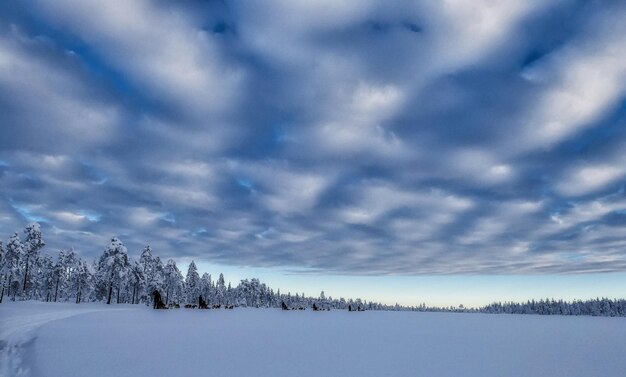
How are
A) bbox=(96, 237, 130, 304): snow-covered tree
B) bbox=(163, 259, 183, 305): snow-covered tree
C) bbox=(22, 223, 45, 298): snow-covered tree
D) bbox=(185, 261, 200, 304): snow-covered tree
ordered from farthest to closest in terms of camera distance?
bbox=(185, 261, 200, 304): snow-covered tree, bbox=(163, 259, 183, 305): snow-covered tree, bbox=(96, 237, 130, 304): snow-covered tree, bbox=(22, 223, 45, 298): snow-covered tree

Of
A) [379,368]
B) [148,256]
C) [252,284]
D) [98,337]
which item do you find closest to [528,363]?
[379,368]

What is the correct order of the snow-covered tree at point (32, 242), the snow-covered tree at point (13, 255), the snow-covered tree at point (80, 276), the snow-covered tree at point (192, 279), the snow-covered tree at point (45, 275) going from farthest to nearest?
the snow-covered tree at point (192, 279) < the snow-covered tree at point (45, 275) < the snow-covered tree at point (80, 276) < the snow-covered tree at point (32, 242) < the snow-covered tree at point (13, 255)

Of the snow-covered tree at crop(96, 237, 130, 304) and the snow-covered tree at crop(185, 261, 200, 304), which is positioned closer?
the snow-covered tree at crop(96, 237, 130, 304)

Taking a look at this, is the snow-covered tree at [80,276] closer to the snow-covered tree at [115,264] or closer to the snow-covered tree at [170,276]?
the snow-covered tree at [170,276]

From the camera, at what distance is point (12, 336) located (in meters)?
→ 19.4

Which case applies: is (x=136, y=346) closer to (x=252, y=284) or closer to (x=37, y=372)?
(x=37, y=372)

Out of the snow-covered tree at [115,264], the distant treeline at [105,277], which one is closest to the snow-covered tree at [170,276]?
the distant treeline at [105,277]

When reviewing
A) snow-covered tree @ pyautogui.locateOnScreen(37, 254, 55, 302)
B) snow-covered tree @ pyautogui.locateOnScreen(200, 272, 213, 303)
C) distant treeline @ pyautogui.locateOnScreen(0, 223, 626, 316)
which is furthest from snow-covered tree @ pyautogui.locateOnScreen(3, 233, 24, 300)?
snow-covered tree @ pyautogui.locateOnScreen(200, 272, 213, 303)

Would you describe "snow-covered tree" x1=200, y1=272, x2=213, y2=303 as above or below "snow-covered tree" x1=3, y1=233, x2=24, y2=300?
below

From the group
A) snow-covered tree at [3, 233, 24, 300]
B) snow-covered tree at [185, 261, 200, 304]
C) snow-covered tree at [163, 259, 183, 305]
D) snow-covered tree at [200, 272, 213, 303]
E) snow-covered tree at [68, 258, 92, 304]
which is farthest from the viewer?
snow-covered tree at [200, 272, 213, 303]

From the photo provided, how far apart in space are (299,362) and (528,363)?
11.8m

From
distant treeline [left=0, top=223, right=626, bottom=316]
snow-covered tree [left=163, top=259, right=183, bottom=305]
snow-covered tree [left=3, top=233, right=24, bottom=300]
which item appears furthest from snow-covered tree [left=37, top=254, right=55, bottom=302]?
snow-covered tree [left=3, top=233, right=24, bottom=300]

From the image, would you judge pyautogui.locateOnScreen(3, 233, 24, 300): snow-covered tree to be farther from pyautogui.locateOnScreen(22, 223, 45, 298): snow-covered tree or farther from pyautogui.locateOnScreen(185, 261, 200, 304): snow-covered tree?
pyautogui.locateOnScreen(185, 261, 200, 304): snow-covered tree

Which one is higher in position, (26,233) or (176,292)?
(26,233)
